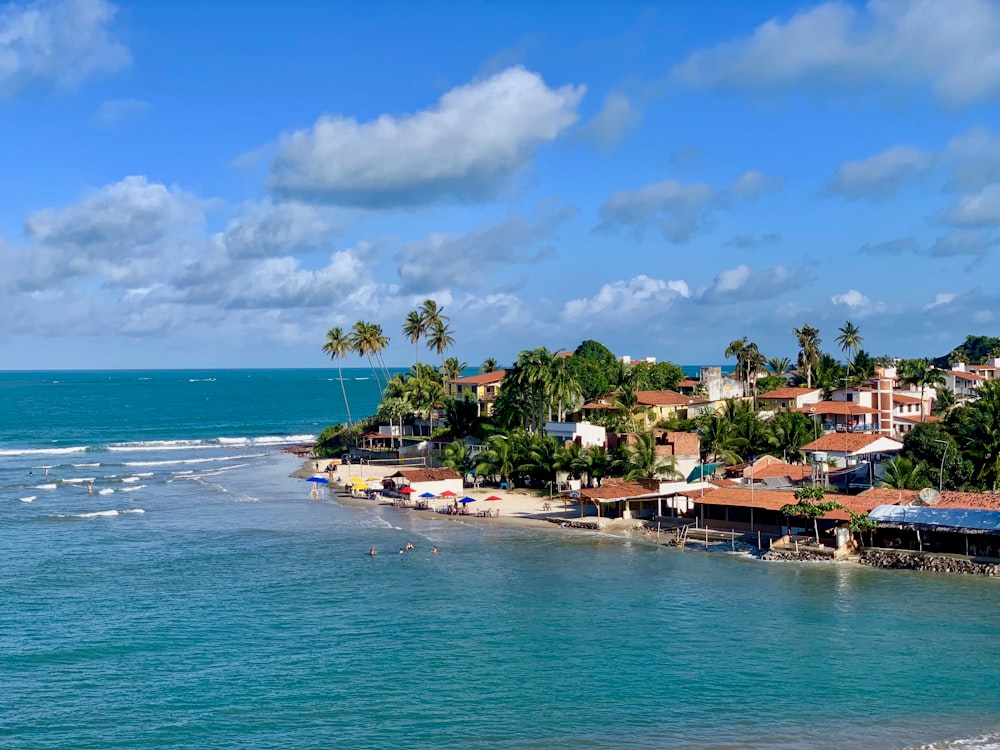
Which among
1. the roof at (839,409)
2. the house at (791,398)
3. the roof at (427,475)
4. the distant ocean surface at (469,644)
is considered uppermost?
the house at (791,398)

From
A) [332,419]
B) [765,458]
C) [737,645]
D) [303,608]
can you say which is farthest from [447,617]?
[332,419]

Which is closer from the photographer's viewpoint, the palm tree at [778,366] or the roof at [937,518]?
the roof at [937,518]

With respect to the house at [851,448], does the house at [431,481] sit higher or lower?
lower

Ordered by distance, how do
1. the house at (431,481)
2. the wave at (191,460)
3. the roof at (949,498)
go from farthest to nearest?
the wave at (191,460)
the house at (431,481)
the roof at (949,498)

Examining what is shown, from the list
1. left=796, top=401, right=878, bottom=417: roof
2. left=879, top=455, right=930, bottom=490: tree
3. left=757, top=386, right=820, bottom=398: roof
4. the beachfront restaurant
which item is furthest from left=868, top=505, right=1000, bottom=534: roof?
left=757, top=386, right=820, bottom=398: roof

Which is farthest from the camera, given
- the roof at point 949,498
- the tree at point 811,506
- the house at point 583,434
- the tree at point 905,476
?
the house at point 583,434

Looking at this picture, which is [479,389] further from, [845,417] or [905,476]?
[905,476]

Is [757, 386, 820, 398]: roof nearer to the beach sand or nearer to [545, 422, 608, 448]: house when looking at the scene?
[545, 422, 608, 448]: house

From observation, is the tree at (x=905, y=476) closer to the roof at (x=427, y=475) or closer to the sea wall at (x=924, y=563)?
the sea wall at (x=924, y=563)

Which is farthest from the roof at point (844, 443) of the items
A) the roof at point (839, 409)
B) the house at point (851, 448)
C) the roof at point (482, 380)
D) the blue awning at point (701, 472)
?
the roof at point (482, 380)
